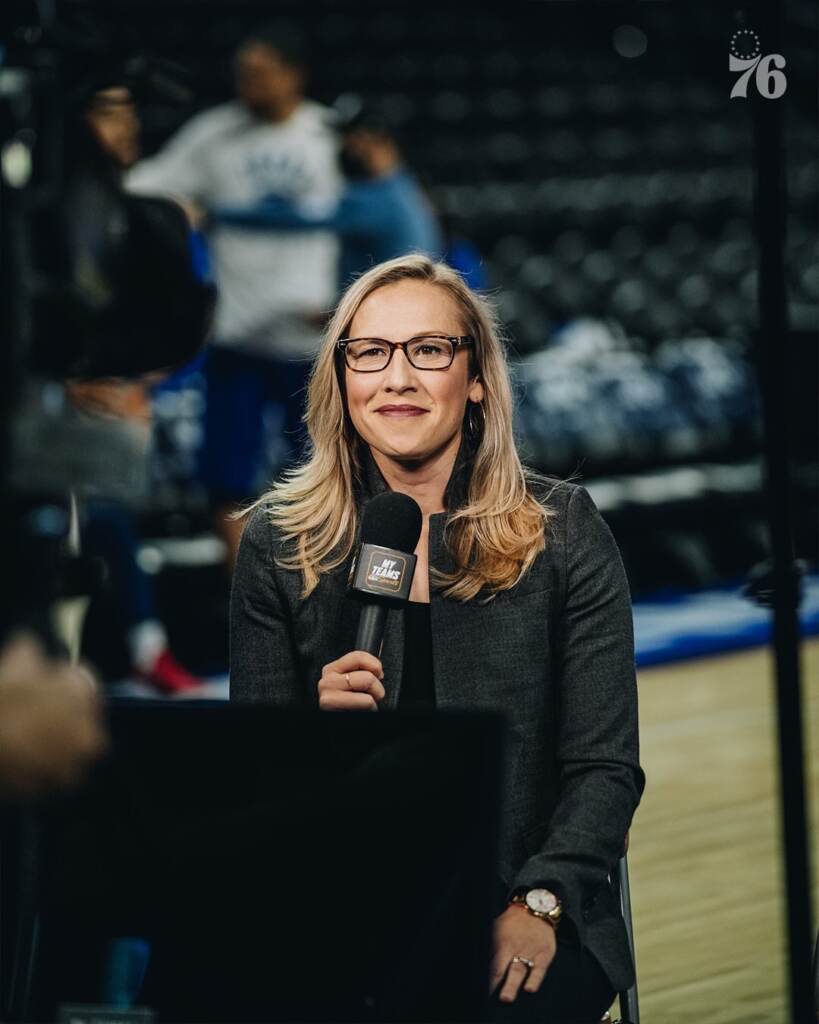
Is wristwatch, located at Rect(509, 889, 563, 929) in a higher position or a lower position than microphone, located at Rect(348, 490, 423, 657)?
lower

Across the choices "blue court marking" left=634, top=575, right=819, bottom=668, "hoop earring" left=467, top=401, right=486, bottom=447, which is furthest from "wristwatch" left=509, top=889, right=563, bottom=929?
"blue court marking" left=634, top=575, right=819, bottom=668

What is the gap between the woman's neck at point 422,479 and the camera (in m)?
2.51

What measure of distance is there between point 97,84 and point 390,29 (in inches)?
430

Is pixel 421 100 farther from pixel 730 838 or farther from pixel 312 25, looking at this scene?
pixel 730 838

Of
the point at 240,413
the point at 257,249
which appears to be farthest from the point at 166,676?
the point at 257,249

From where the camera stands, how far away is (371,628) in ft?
6.86

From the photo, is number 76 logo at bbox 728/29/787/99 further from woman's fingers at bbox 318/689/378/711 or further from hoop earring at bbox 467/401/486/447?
woman's fingers at bbox 318/689/378/711

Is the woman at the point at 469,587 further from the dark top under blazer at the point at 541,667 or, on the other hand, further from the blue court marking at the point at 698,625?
the blue court marking at the point at 698,625

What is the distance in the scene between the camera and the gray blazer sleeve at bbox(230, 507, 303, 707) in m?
2.46

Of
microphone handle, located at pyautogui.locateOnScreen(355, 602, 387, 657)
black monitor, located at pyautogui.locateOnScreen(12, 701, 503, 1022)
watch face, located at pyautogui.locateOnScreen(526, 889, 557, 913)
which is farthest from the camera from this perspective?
watch face, located at pyautogui.locateOnScreen(526, 889, 557, 913)

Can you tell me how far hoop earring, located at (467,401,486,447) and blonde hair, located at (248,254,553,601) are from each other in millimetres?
10

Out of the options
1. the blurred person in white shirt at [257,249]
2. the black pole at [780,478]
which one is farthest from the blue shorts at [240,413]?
the black pole at [780,478]

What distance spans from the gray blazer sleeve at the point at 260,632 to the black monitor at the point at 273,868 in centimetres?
72

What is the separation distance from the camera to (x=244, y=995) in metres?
1.68
